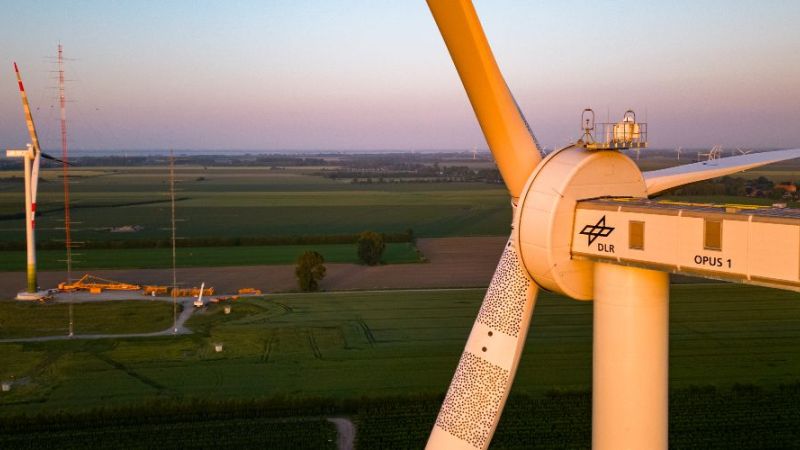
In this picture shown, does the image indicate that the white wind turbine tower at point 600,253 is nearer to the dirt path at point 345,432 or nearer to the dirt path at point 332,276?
the dirt path at point 345,432

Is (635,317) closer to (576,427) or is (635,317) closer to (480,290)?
(576,427)

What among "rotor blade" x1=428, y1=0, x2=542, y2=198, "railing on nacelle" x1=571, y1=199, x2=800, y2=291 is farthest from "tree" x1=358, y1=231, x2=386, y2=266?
"railing on nacelle" x1=571, y1=199, x2=800, y2=291

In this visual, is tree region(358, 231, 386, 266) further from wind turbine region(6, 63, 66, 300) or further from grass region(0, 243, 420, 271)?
wind turbine region(6, 63, 66, 300)

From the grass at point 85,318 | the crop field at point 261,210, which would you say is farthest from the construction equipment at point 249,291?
the crop field at point 261,210

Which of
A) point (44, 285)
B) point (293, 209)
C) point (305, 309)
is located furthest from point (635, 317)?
point (293, 209)

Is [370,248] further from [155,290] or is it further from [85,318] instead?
[85,318]

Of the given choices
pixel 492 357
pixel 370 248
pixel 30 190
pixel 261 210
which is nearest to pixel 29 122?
pixel 30 190

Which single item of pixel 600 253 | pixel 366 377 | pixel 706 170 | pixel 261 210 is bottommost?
pixel 366 377
